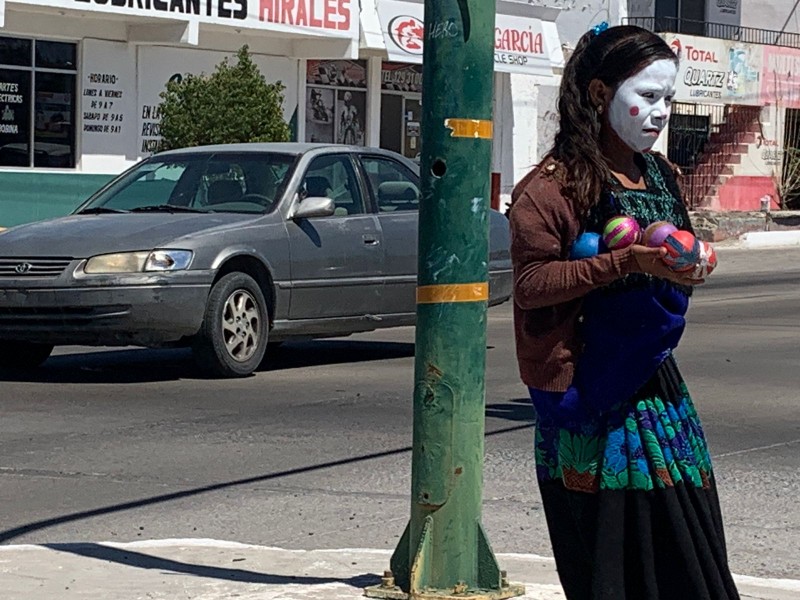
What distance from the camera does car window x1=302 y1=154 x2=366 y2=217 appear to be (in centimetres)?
1227

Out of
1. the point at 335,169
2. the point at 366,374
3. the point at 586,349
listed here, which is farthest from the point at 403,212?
the point at 586,349

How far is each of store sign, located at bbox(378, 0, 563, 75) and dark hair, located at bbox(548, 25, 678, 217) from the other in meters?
21.9

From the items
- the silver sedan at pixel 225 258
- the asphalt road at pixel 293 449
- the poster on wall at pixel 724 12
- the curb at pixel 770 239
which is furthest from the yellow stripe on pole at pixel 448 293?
the poster on wall at pixel 724 12

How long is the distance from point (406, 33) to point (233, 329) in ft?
53.9

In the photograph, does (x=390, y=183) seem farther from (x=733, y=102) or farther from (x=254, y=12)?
(x=733, y=102)

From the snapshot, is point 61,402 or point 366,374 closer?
point 61,402

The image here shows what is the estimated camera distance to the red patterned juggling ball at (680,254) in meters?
3.80

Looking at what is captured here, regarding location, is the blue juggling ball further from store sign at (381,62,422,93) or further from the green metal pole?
store sign at (381,62,422,93)

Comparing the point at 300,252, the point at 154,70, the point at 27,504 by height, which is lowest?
the point at 27,504

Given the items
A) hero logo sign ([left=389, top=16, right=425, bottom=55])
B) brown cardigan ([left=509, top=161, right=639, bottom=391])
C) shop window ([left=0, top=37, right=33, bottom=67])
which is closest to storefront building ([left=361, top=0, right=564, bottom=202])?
hero logo sign ([left=389, top=16, right=425, bottom=55])

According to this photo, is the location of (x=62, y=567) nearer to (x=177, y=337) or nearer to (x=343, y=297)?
(x=177, y=337)

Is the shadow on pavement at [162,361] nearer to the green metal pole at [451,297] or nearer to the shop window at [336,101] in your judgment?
the green metal pole at [451,297]

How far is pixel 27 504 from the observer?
291 inches

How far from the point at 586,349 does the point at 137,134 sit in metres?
21.0
